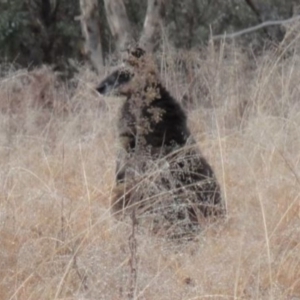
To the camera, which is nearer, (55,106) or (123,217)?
(123,217)

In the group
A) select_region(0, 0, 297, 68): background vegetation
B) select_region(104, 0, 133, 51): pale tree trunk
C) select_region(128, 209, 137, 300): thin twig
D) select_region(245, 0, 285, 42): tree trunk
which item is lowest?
select_region(0, 0, 297, 68): background vegetation

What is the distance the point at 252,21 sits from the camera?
18859mm

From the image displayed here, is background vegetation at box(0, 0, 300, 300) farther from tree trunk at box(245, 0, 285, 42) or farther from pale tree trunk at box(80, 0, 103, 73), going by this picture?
pale tree trunk at box(80, 0, 103, 73)

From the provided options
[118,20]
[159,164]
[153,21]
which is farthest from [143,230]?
[118,20]

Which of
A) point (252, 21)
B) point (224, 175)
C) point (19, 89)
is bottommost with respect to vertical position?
point (252, 21)

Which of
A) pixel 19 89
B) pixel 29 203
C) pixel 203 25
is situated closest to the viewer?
pixel 29 203

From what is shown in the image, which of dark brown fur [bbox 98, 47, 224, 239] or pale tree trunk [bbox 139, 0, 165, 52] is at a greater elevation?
dark brown fur [bbox 98, 47, 224, 239]

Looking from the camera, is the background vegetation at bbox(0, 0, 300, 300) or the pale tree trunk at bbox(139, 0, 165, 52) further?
the pale tree trunk at bbox(139, 0, 165, 52)

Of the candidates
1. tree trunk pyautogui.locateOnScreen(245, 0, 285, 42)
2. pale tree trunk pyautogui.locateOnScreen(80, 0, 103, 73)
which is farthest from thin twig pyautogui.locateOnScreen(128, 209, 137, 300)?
pale tree trunk pyautogui.locateOnScreen(80, 0, 103, 73)

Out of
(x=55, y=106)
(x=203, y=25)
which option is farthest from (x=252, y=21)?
(x=55, y=106)

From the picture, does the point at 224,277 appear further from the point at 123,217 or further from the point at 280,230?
the point at 123,217

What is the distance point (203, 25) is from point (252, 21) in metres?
1.15

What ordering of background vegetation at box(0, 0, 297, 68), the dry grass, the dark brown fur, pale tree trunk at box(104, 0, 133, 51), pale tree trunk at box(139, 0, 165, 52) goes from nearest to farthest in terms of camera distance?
the dry grass → the dark brown fur → pale tree trunk at box(139, 0, 165, 52) → pale tree trunk at box(104, 0, 133, 51) → background vegetation at box(0, 0, 297, 68)

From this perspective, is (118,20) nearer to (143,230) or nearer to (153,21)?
(153,21)
